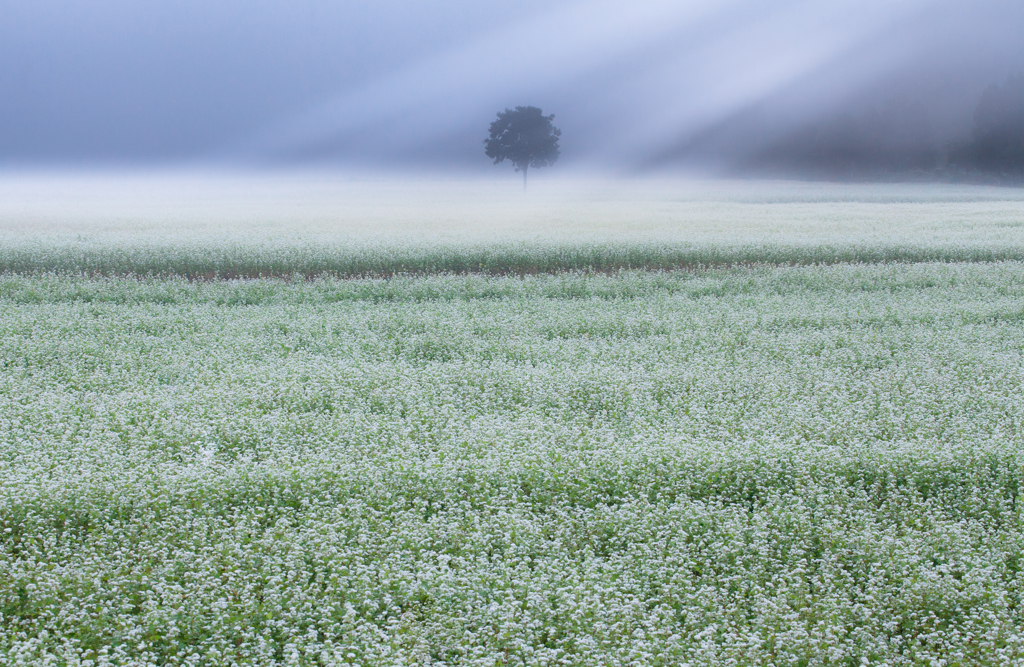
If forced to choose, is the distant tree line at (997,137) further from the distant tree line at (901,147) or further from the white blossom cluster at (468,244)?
the white blossom cluster at (468,244)

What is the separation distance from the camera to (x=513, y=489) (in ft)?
17.7

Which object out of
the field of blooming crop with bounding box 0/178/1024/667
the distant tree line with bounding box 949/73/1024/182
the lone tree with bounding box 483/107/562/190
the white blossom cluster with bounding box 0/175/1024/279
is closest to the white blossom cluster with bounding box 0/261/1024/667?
the field of blooming crop with bounding box 0/178/1024/667

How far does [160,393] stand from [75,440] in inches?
52.1

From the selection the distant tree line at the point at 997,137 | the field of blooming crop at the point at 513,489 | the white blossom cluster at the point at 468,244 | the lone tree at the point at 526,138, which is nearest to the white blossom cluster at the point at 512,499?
the field of blooming crop at the point at 513,489

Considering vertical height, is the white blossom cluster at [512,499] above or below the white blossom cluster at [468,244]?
below

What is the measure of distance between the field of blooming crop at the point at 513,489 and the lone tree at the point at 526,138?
6323cm

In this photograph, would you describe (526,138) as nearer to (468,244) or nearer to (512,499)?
(468,244)

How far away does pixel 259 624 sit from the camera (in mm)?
3889

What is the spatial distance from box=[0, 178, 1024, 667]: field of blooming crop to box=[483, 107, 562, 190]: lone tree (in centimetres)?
6323

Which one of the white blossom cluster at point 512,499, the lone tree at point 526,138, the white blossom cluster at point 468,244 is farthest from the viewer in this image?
the lone tree at point 526,138

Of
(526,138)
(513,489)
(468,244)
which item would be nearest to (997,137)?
(526,138)

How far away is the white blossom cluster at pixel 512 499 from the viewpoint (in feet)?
12.5

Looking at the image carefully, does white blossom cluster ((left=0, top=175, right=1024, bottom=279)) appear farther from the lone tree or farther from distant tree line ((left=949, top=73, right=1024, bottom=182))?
distant tree line ((left=949, top=73, right=1024, bottom=182))

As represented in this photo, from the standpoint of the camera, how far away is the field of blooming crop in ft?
12.6
